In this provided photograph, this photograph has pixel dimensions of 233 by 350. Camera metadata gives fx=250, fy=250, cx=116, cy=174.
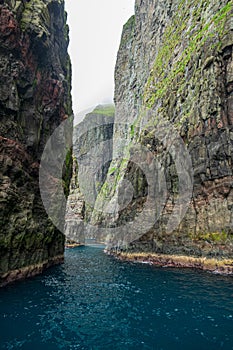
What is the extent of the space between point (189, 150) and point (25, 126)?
27.5 metres

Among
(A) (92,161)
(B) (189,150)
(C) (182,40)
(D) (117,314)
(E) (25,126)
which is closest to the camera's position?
(D) (117,314)

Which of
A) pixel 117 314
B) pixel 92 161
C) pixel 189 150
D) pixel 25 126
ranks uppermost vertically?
pixel 92 161

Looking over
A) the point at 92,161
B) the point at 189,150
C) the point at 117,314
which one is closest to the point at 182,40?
the point at 189,150

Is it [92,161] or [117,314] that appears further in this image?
[92,161]

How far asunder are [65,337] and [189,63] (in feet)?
165

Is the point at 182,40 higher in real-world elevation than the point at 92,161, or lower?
lower

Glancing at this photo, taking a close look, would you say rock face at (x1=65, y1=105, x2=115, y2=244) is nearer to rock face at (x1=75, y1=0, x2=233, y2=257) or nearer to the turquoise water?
rock face at (x1=75, y1=0, x2=233, y2=257)

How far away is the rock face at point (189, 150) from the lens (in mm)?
38781

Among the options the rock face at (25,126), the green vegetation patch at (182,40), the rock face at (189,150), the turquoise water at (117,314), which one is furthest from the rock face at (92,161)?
the turquoise water at (117,314)

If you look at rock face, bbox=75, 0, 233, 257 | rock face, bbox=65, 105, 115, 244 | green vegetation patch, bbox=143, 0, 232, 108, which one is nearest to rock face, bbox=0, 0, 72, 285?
rock face, bbox=75, 0, 233, 257

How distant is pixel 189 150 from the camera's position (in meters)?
44.1

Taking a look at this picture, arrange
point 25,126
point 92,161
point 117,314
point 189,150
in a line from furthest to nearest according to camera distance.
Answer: point 92,161 → point 189,150 → point 25,126 → point 117,314

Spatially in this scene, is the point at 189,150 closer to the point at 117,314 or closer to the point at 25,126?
the point at 25,126

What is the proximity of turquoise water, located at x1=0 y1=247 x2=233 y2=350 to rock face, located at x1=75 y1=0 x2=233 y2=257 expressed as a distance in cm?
1211
